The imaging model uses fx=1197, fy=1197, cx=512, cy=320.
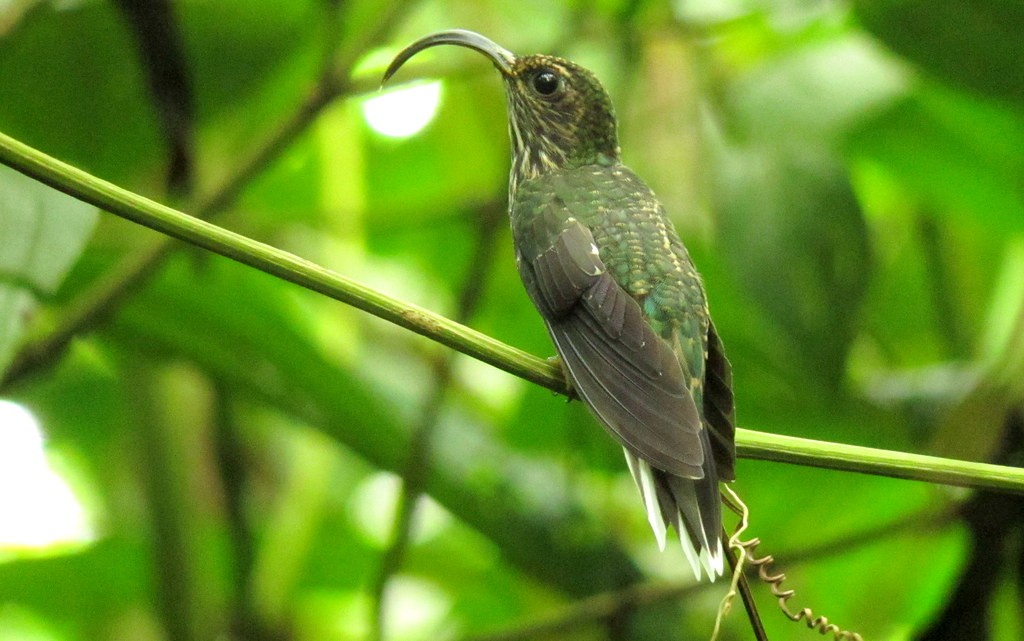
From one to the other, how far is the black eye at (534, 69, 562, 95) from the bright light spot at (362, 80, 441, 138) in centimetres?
49

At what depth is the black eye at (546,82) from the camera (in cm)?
225

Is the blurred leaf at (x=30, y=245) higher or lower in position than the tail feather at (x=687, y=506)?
higher

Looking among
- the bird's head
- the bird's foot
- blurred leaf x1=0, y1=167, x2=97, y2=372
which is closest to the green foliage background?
blurred leaf x1=0, y1=167, x2=97, y2=372

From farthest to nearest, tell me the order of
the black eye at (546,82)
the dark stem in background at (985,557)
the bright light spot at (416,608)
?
the bright light spot at (416,608)
the black eye at (546,82)
the dark stem in background at (985,557)

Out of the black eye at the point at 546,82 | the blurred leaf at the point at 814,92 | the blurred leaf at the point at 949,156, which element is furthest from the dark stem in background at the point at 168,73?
the blurred leaf at the point at 949,156

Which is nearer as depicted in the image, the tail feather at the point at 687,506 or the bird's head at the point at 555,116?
the tail feather at the point at 687,506

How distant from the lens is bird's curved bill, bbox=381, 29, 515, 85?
1908mm

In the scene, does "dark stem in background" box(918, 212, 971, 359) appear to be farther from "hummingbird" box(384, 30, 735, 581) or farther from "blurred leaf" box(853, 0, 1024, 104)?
"hummingbird" box(384, 30, 735, 581)

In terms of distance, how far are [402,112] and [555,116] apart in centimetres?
77

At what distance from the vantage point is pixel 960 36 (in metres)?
1.97

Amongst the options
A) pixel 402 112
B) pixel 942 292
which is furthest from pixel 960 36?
pixel 402 112

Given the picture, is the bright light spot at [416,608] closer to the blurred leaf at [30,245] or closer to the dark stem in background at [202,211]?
the dark stem in background at [202,211]

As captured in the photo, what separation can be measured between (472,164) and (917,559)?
4.60 ft

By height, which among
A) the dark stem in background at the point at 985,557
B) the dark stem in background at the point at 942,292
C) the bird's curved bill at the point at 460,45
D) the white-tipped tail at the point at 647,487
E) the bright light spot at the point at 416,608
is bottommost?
the dark stem in background at the point at 985,557
